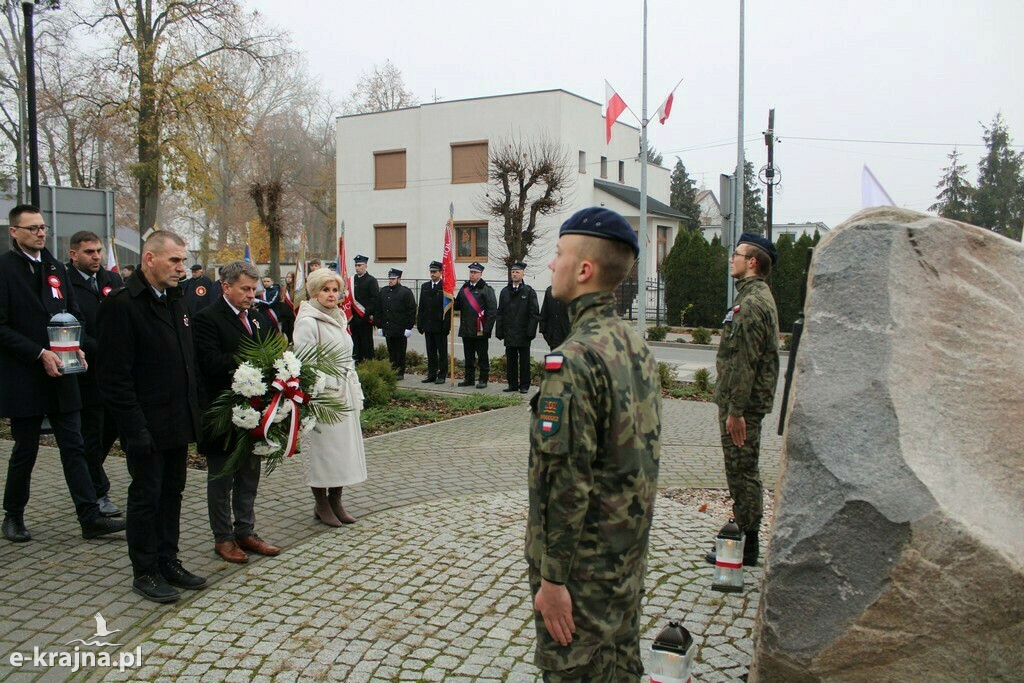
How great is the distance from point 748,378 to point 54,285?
5.09m

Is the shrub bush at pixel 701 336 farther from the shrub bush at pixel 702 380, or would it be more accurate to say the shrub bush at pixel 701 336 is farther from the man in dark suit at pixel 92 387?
the man in dark suit at pixel 92 387

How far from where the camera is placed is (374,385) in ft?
39.3

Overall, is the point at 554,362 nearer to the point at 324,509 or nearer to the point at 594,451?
the point at 594,451

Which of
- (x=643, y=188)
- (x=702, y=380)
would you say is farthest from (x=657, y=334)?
(x=702, y=380)

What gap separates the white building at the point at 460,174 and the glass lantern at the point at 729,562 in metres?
29.2

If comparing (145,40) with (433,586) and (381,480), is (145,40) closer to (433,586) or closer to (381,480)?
(381,480)

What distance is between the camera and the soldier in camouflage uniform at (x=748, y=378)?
5152 mm

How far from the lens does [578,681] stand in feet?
8.69

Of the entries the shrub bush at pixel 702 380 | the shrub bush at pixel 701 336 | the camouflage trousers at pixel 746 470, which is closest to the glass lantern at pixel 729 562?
the camouflage trousers at pixel 746 470

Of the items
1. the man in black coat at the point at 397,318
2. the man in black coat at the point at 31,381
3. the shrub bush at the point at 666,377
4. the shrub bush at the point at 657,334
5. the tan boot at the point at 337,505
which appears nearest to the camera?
the man in black coat at the point at 31,381

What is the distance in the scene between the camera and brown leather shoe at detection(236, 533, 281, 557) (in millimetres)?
5613

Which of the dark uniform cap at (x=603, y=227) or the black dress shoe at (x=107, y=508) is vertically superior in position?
the dark uniform cap at (x=603, y=227)

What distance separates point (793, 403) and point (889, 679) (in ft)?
3.73

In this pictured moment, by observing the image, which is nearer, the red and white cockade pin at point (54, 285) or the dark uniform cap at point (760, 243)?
the dark uniform cap at point (760, 243)
